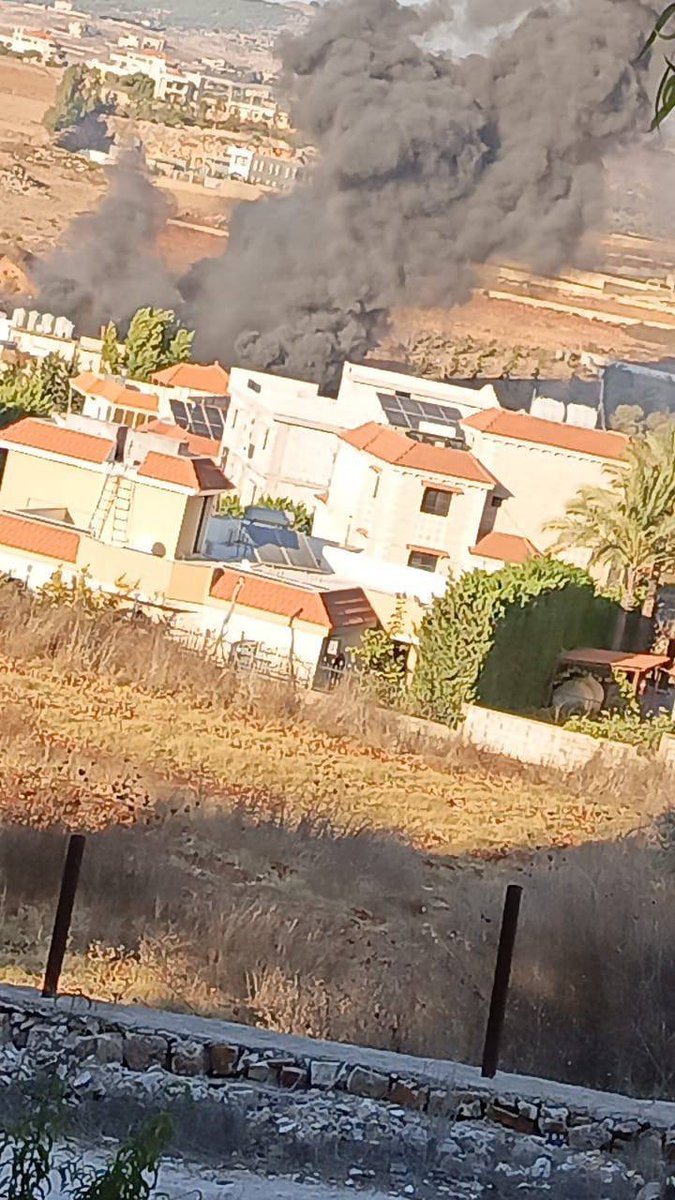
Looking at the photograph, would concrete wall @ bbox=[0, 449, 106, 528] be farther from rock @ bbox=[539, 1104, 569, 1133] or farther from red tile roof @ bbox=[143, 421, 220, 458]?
rock @ bbox=[539, 1104, 569, 1133]

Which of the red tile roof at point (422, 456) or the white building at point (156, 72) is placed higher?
the white building at point (156, 72)

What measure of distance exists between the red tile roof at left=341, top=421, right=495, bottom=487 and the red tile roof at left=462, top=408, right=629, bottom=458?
95cm

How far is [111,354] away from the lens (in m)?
31.3

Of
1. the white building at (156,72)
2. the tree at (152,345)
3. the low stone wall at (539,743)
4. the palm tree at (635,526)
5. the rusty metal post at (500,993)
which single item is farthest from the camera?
the white building at (156,72)

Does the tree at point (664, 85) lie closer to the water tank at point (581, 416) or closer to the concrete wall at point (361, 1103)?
the concrete wall at point (361, 1103)

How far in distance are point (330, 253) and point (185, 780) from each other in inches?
1088

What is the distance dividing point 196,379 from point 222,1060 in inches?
1004

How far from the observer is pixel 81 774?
9.87 meters

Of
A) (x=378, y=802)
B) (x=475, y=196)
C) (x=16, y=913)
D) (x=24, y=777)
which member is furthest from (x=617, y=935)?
(x=475, y=196)

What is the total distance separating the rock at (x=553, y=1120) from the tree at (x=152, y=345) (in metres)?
27.0

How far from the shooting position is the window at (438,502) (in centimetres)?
2072

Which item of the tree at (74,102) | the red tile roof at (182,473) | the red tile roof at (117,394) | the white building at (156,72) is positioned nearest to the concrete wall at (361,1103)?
the red tile roof at (182,473)

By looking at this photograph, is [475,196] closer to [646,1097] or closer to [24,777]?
[24,777]

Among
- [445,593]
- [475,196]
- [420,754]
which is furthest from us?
[475,196]
